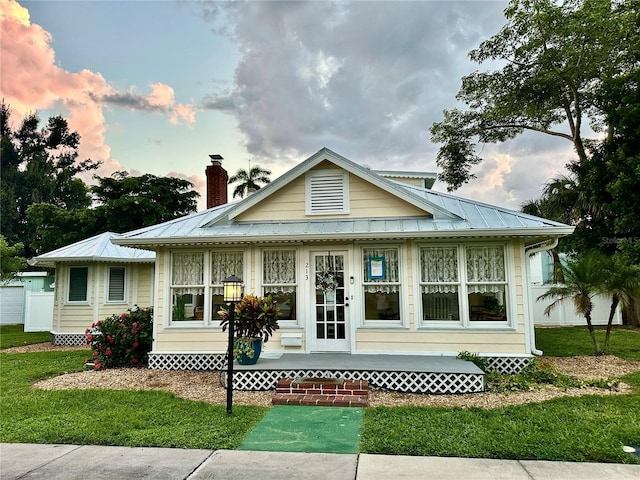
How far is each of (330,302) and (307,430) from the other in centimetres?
342

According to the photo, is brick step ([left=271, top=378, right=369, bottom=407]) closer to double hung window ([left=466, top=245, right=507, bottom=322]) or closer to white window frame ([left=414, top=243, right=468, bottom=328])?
white window frame ([left=414, top=243, right=468, bottom=328])

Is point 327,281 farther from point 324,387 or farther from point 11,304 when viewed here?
point 11,304

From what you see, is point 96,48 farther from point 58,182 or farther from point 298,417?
point 58,182

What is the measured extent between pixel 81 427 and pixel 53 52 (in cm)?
992

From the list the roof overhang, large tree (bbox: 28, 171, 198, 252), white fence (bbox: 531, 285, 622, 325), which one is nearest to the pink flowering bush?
the roof overhang

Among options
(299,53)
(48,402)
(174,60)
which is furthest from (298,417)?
(299,53)

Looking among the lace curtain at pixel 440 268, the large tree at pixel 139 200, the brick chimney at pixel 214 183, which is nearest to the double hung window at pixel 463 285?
the lace curtain at pixel 440 268

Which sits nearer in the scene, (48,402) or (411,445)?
(411,445)

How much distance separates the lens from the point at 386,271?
314 inches

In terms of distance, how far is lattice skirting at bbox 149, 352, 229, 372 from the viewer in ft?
26.7

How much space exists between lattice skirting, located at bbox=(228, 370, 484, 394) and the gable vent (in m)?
3.44

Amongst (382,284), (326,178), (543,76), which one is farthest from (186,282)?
(543,76)

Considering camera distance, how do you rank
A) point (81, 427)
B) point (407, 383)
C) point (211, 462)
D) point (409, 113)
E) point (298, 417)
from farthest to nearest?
point (409, 113)
point (407, 383)
point (298, 417)
point (81, 427)
point (211, 462)

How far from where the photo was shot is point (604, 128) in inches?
671
